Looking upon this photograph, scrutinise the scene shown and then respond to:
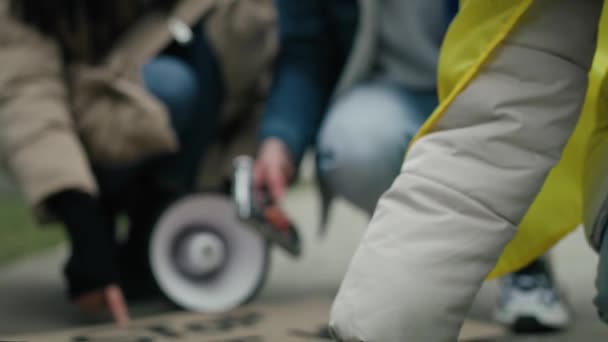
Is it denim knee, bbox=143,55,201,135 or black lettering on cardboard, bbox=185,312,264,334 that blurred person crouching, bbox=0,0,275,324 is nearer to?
denim knee, bbox=143,55,201,135

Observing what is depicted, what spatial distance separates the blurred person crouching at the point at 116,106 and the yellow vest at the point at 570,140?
766 millimetres

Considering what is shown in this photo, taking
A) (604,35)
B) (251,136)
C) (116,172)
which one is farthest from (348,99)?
(604,35)

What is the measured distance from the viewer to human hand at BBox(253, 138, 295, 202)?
1.88 meters

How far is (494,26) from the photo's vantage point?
1.13 metres

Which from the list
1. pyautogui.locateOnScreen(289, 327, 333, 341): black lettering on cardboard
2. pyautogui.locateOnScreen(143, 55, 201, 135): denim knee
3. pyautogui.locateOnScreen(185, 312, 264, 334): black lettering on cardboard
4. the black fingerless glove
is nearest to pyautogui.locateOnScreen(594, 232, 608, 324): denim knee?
pyautogui.locateOnScreen(289, 327, 333, 341): black lettering on cardboard

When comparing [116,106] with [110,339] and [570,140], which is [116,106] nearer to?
[110,339]

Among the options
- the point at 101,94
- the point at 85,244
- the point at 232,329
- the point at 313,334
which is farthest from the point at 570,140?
the point at 101,94

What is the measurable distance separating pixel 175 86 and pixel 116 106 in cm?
13

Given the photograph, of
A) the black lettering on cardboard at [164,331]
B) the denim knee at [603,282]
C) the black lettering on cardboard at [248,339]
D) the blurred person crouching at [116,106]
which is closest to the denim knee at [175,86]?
the blurred person crouching at [116,106]

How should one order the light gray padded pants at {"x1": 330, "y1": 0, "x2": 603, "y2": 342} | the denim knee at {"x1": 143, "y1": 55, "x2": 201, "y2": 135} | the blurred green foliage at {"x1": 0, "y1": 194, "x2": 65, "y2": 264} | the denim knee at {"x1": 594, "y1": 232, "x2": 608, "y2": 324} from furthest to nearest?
the blurred green foliage at {"x1": 0, "y1": 194, "x2": 65, "y2": 264}
the denim knee at {"x1": 143, "y1": 55, "x2": 201, "y2": 135}
the denim knee at {"x1": 594, "y1": 232, "x2": 608, "y2": 324}
the light gray padded pants at {"x1": 330, "y1": 0, "x2": 603, "y2": 342}

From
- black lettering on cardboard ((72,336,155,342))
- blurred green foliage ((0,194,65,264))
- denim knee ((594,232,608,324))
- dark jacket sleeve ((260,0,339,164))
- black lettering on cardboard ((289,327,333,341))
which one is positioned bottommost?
blurred green foliage ((0,194,65,264))

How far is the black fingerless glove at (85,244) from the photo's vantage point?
1918 mm

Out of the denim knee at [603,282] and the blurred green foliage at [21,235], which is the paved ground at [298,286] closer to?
the blurred green foliage at [21,235]

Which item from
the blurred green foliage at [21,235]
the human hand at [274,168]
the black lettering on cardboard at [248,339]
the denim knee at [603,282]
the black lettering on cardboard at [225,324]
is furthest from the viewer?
the blurred green foliage at [21,235]
